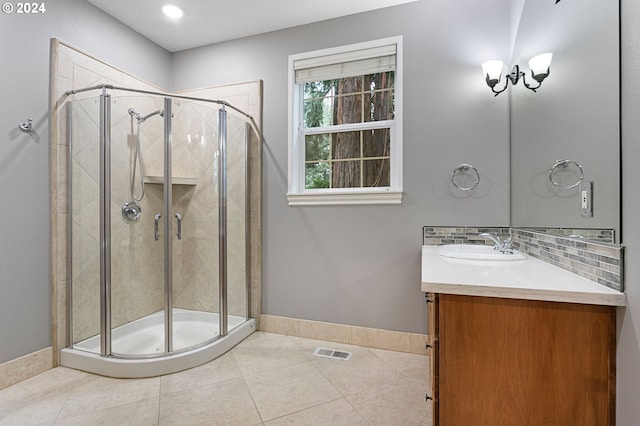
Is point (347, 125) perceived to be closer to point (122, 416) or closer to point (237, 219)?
point (237, 219)

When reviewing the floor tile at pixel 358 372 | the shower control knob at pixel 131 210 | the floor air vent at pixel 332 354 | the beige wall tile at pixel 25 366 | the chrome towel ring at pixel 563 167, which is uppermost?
the chrome towel ring at pixel 563 167

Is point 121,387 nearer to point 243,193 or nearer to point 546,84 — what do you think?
point 243,193

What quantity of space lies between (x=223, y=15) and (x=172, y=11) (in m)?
0.38

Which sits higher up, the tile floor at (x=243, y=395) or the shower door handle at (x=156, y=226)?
the shower door handle at (x=156, y=226)

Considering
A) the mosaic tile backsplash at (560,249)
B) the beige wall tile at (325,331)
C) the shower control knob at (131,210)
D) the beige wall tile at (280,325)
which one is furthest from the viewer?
the beige wall tile at (280,325)

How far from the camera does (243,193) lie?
2625 mm

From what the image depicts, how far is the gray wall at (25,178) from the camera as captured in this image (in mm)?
1790

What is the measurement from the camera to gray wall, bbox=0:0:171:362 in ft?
5.87

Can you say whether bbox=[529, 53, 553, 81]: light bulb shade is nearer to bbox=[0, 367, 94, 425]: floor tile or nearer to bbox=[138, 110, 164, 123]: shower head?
bbox=[138, 110, 164, 123]: shower head

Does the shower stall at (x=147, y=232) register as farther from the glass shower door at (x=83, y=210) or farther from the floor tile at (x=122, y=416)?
the floor tile at (x=122, y=416)

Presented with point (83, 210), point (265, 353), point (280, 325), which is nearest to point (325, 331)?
point (280, 325)

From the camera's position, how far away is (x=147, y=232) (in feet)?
7.25

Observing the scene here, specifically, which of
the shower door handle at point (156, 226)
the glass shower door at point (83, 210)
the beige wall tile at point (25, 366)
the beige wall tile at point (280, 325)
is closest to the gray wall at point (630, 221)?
the beige wall tile at point (280, 325)

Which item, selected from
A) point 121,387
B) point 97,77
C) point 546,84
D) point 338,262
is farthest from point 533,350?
point 97,77
